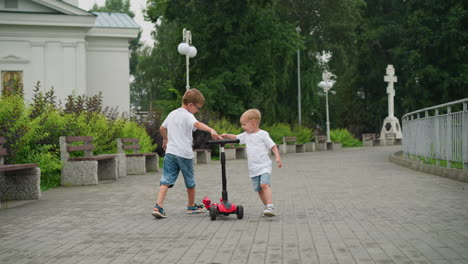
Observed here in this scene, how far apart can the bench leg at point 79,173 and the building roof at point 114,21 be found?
111 feet

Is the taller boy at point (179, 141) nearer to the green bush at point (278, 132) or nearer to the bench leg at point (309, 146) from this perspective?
the green bush at point (278, 132)

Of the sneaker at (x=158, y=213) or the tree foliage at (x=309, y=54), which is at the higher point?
the tree foliage at (x=309, y=54)

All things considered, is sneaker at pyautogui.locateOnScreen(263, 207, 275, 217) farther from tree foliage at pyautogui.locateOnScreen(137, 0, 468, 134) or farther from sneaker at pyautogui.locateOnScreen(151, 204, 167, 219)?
tree foliage at pyautogui.locateOnScreen(137, 0, 468, 134)

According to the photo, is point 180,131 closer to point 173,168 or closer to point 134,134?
point 173,168

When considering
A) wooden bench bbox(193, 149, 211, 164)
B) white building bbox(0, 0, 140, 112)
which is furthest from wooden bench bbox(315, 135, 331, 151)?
wooden bench bbox(193, 149, 211, 164)

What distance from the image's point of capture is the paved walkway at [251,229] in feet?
17.3

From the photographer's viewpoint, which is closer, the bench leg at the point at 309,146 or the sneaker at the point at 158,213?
the sneaker at the point at 158,213

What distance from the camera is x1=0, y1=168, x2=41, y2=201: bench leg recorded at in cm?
988

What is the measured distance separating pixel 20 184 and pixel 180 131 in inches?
144

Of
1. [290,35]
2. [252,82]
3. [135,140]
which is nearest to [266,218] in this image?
[135,140]

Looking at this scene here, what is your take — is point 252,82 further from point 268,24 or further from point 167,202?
point 167,202

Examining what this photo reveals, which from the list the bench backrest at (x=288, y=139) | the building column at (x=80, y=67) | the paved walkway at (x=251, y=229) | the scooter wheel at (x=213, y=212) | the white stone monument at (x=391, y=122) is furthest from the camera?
the white stone monument at (x=391, y=122)

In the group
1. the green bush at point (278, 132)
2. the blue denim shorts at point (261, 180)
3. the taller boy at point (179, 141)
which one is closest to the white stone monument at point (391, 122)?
the green bush at point (278, 132)

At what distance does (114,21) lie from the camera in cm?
4750
